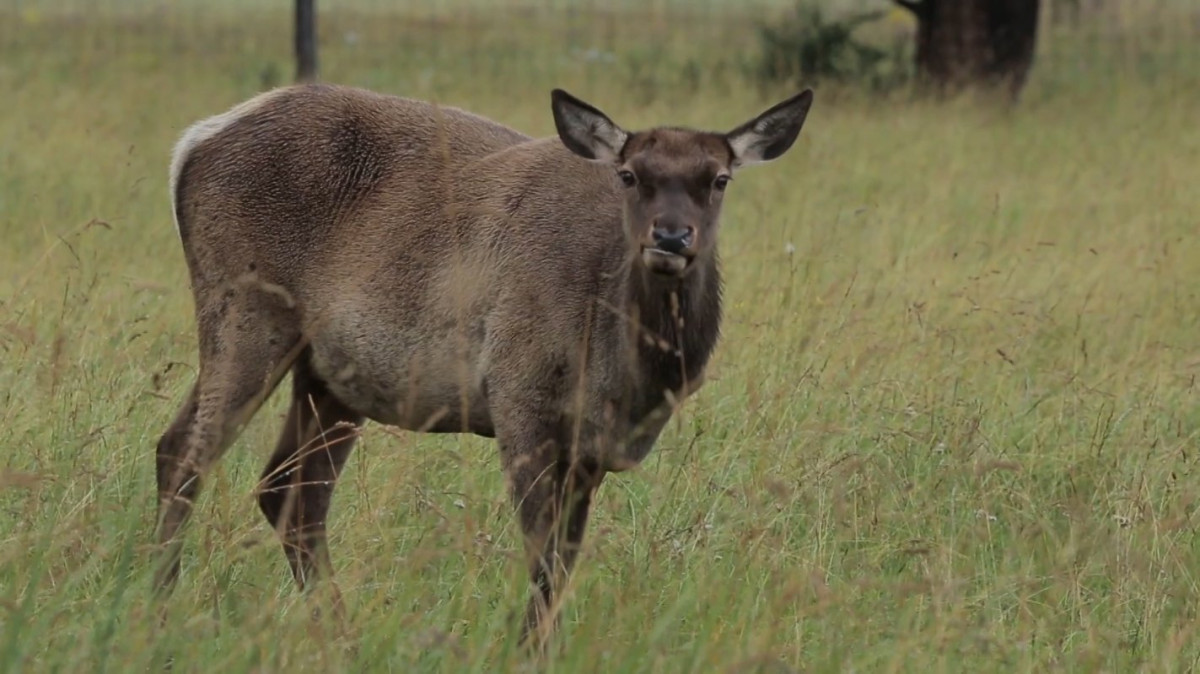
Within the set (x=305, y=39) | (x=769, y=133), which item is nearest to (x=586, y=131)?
(x=769, y=133)

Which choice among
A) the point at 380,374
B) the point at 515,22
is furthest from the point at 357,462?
the point at 515,22

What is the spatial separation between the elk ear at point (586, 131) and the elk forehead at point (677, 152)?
0.06 meters

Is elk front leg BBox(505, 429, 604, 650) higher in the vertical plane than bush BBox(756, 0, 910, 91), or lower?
A: higher

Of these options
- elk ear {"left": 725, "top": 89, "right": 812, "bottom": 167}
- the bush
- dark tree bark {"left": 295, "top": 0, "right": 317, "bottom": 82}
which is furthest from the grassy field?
the bush

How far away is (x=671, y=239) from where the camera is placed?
5.10 meters

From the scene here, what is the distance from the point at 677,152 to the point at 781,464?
1.18m

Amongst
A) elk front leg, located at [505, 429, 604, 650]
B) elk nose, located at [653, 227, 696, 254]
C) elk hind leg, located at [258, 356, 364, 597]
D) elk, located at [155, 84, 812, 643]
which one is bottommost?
elk hind leg, located at [258, 356, 364, 597]

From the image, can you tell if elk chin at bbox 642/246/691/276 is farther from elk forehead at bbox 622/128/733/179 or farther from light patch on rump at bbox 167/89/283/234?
light patch on rump at bbox 167/89/283/234

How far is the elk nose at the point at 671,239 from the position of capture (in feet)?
16.7

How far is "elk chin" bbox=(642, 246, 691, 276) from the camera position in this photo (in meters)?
5.10

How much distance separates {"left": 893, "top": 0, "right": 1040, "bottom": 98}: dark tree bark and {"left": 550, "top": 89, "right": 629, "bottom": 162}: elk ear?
12.8 m

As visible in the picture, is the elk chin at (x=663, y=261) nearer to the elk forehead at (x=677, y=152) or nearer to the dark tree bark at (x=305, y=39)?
the elk forehead at (x=677, y=152)

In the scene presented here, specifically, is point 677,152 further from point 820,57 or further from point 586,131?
point 820,57

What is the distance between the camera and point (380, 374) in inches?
228
